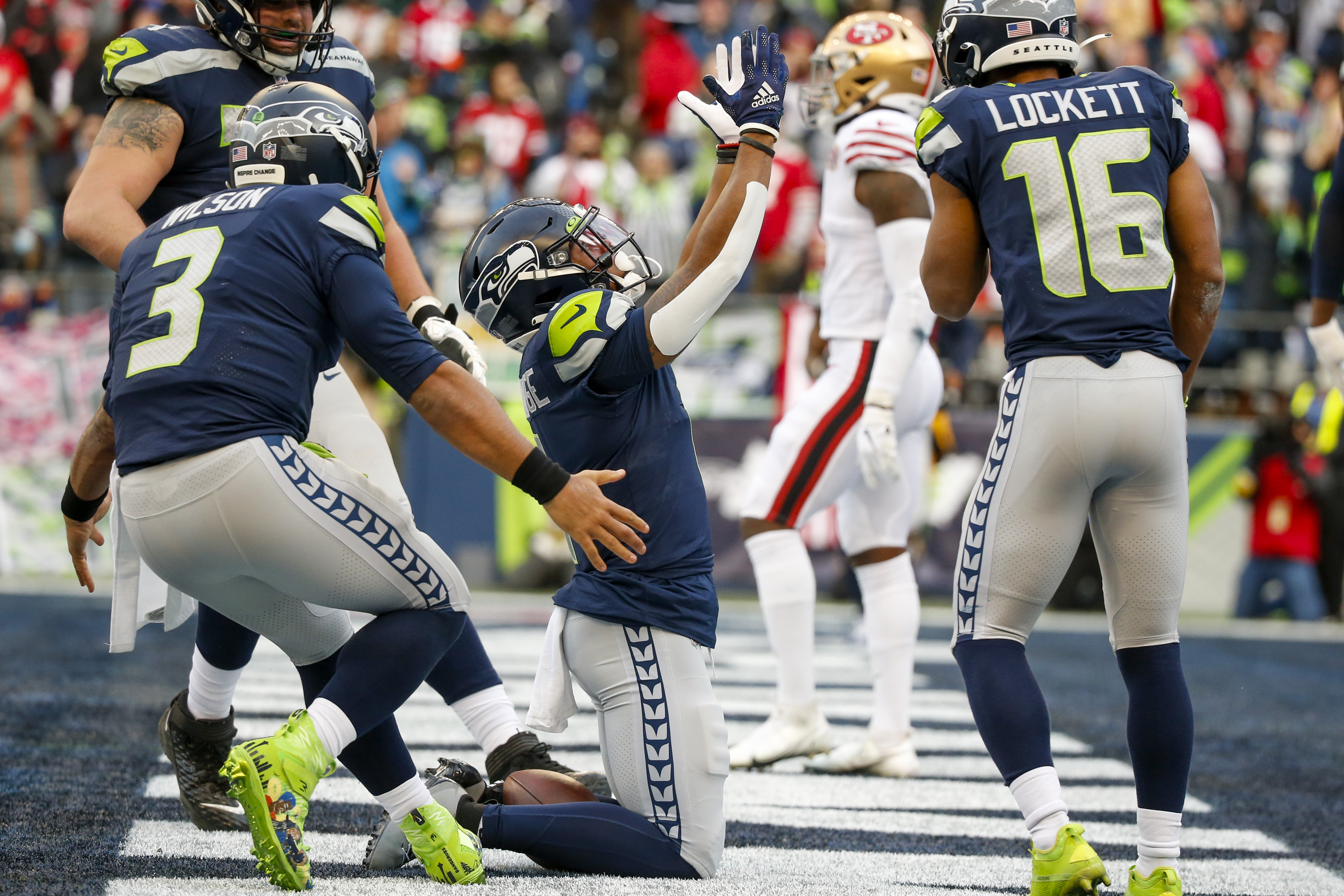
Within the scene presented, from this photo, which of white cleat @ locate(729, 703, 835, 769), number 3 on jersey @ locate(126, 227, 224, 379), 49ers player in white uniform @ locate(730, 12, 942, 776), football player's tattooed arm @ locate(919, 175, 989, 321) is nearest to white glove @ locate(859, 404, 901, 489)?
49ers player in white uniform @ locate(730, 12, 942, 776)

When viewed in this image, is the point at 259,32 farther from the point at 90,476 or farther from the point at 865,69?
the point at 865,69

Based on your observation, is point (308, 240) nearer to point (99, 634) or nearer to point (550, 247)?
point (550, 247)

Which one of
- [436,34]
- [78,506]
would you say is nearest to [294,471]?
[78,506]

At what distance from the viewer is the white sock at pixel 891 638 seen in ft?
14.4

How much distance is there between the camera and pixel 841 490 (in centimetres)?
454

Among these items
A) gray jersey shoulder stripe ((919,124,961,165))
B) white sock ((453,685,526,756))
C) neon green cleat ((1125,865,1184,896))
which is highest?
gray jersey shoulder stripe ((919,124,961,165))

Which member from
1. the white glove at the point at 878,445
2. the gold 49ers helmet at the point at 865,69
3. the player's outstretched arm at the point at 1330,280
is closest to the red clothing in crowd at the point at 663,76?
the gold 49ers helmet at the point at 865,69

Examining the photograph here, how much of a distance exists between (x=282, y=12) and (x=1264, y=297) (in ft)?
29.6

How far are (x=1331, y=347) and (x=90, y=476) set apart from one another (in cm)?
316

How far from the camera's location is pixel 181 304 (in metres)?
2.54

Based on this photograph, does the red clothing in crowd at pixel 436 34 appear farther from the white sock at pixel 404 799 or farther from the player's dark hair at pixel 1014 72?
the white sock at pixel 404 799

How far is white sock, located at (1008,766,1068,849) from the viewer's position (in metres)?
2.63

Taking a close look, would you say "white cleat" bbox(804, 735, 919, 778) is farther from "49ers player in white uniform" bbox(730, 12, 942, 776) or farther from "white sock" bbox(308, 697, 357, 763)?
"white sock" bbox(308, 697, 357, 763)

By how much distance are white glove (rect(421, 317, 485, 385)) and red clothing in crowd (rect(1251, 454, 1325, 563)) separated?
734cm
